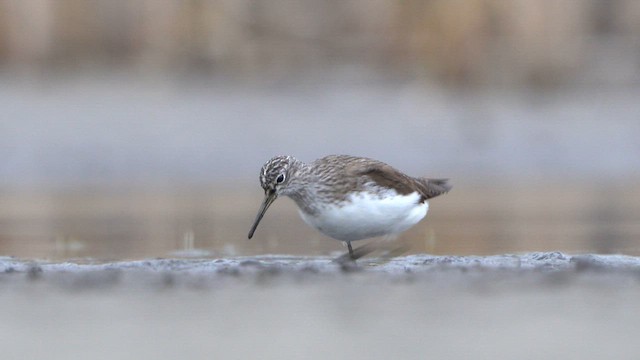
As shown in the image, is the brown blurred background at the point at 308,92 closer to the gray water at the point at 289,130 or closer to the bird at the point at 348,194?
the gray water at the point at 289,130

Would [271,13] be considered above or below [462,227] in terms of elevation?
above

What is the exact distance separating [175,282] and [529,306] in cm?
199

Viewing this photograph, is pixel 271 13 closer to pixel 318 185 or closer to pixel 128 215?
pixel 128 215

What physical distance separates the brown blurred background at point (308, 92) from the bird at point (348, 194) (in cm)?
622

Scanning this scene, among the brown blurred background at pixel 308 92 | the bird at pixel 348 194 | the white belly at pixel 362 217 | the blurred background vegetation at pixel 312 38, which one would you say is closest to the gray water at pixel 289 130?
the brown blurred background at pixel 308 92

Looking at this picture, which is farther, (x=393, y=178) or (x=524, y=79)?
(x=524, y=79)

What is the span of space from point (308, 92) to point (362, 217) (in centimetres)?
864

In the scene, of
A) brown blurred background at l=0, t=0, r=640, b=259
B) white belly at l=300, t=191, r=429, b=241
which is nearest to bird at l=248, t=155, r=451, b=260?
white belly at l=300, t=191, r=429, b=241

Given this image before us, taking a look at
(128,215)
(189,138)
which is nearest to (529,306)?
(128,215)

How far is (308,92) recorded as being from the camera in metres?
17.4

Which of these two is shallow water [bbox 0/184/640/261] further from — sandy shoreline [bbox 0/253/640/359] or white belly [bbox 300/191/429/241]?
sandy shoreline [bbox 0/253/640/359]

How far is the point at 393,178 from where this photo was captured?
30.7 ft

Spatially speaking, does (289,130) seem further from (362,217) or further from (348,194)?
(362,217)

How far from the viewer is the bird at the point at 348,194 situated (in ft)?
29.3
